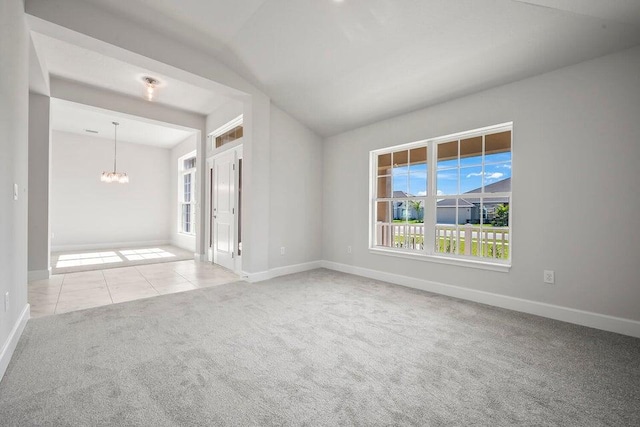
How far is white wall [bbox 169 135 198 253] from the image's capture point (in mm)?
7382

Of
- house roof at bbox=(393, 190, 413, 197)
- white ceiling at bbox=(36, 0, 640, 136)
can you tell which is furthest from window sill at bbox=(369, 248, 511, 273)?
white ceiling at bbox=(36, 0, 640, 136)

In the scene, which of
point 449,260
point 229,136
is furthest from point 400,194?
point 229,136

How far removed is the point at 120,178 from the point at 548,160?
825 cm

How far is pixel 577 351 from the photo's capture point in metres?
2.18

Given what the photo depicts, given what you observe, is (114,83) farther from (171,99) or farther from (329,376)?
(329,376)

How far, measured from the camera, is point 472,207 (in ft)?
11.7

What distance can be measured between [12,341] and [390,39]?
416 centimetres

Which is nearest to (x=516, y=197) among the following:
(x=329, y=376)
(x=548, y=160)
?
(x=548, y=160)

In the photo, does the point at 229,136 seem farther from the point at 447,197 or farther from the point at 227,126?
the point at 447,197

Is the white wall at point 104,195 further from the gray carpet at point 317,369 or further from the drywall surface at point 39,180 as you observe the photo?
the gray carpet at point 317,369

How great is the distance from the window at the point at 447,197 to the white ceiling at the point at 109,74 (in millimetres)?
3321

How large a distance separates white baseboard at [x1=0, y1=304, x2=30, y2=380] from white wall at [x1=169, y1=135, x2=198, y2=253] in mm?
4658

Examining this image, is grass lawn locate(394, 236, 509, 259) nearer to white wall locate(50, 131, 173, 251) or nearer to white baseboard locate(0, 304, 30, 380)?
white baseboard locate(0, 304, 30, 380)

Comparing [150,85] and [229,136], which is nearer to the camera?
[150,85]
